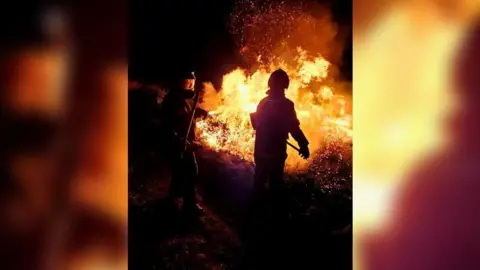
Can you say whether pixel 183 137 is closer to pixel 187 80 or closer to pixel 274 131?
pixel 187 80

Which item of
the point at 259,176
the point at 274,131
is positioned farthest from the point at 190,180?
the point at 274,131

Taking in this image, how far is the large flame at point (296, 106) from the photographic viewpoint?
193 centimetres

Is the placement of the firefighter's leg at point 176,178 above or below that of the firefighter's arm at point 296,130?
below

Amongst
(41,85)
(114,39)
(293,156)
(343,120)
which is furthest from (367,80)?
(41,85)

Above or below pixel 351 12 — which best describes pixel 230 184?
below

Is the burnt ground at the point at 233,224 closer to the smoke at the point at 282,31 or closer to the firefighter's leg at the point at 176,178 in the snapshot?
the firefighter's leg at the point at 176,178

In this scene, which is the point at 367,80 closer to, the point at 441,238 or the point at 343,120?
the point at 343,120

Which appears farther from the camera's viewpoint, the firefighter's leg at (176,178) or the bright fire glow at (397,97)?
the firefighter's leg at (176,178)

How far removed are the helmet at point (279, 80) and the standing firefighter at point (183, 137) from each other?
32 cm

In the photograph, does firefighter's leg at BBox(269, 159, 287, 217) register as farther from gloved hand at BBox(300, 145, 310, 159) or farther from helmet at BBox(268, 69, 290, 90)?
helmet at BBox(268, 69, 290, 90)

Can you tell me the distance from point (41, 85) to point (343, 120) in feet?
4.31

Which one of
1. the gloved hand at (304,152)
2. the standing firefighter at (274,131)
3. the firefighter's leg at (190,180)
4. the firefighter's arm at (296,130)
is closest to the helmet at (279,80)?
the standing firefighter at (274,131)

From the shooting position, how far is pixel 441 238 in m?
1.88

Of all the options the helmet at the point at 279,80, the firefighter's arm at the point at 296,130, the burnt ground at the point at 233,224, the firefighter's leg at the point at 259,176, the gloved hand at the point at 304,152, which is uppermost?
the helmet at the point at 279,80
